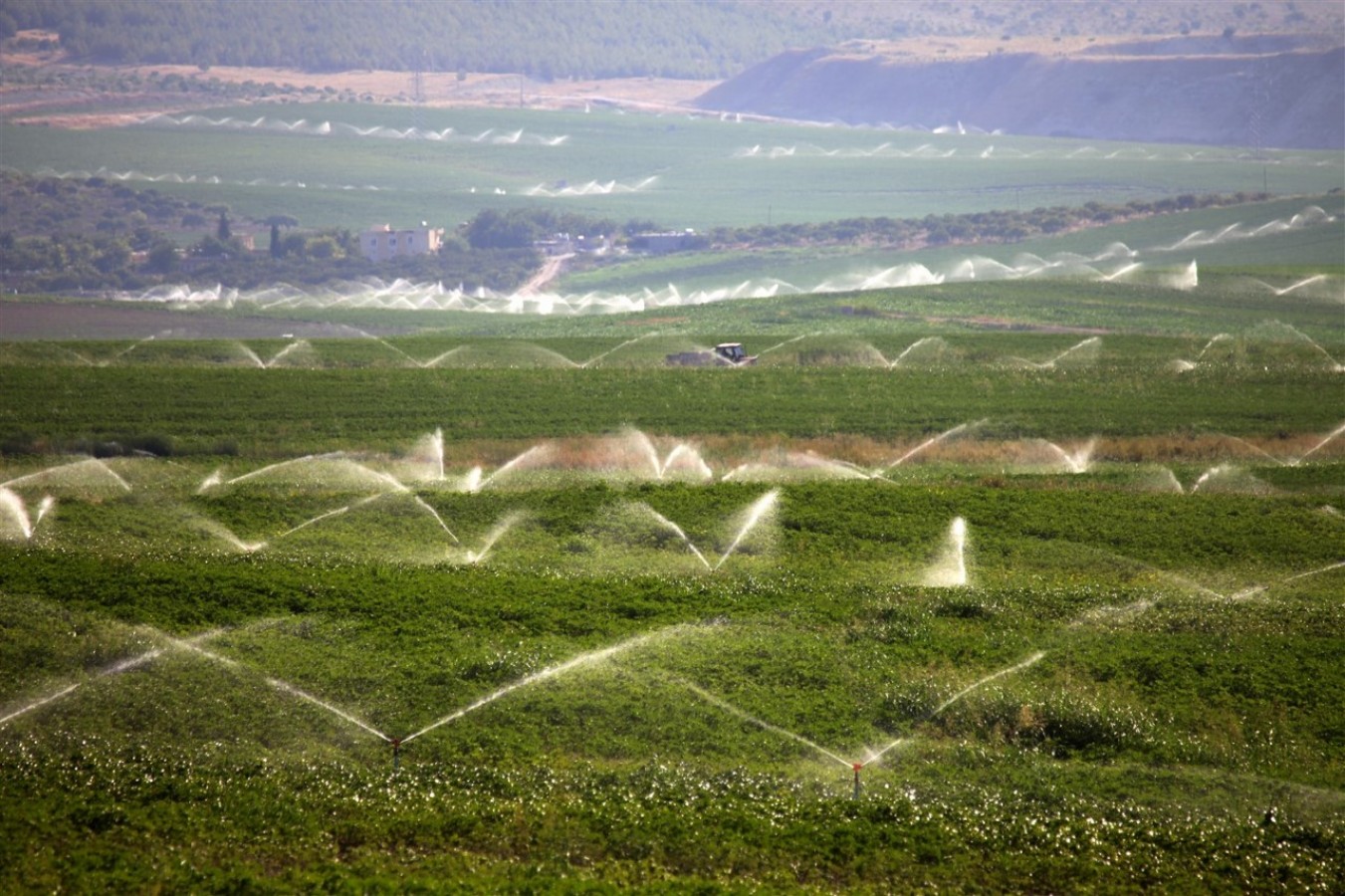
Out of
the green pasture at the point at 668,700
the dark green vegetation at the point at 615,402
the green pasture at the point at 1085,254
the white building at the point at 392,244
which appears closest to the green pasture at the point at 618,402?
the dark green vegetation at the point at 615,402

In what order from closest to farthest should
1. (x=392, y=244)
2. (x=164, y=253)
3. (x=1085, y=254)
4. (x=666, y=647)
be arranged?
(x=666, y=647) < (x=1085, y=254) < (x=164, y=253) < (x=392, y=244)

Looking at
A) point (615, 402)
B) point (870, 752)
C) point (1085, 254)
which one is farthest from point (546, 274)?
point (870, 752)

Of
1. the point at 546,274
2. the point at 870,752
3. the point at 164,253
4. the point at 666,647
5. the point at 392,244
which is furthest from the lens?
the point at 392,244

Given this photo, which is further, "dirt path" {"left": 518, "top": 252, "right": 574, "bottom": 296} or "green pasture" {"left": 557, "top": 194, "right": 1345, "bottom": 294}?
"dirt path" {"left": 518, "top": 252, "right": 574, "bottom": 296}

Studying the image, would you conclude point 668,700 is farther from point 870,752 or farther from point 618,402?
point 618,402

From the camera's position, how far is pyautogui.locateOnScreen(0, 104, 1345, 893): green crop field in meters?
21.2

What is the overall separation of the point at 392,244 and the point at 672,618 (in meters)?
104

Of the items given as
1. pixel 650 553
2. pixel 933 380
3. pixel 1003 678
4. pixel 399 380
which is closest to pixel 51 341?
pixel 399 380

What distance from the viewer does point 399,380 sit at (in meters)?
54.8

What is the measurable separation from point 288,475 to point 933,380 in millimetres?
25366

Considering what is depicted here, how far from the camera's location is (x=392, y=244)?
12825 cm

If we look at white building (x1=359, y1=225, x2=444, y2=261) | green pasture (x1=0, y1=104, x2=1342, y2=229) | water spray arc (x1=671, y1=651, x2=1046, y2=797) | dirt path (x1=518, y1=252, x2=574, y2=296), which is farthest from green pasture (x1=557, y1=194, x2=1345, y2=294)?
water spray arc (x1=671, y1=651, x2=1046, y2=797)

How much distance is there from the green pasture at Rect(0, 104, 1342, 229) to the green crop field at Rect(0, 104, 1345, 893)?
99.1 metres

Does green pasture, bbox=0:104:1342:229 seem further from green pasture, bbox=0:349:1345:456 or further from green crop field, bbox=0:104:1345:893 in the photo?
green pasture, bbox=0:349:1345:456
